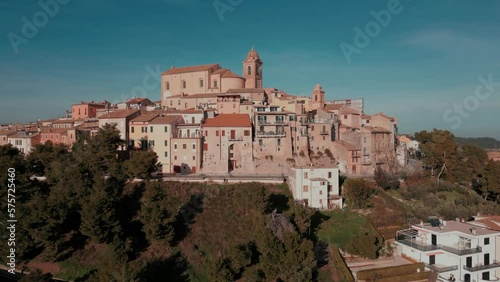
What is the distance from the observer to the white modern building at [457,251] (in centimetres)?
2978

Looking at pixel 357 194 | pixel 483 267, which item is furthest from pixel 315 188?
pixel 483 267

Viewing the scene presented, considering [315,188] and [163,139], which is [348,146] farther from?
[163,139]

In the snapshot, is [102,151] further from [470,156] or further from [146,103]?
[470,156]

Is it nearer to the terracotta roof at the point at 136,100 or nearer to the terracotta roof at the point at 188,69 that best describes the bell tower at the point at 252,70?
the terracotta roof at the point at 188,69

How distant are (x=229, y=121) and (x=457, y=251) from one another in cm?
2612

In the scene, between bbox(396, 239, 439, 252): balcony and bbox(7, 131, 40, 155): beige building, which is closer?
bbox(396, 239, 439, 252): balcony

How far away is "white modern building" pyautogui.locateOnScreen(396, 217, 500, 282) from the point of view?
2978cm

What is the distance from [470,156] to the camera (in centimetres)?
5431

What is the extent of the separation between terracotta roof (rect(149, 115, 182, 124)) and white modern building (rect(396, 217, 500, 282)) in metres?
27.5

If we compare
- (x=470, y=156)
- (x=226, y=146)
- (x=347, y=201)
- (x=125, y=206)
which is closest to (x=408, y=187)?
(x=347, y=201)

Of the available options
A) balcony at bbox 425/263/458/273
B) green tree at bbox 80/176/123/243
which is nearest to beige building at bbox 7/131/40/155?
green tree at bbox 80/176/123/243

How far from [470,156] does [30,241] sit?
5428 centimetres

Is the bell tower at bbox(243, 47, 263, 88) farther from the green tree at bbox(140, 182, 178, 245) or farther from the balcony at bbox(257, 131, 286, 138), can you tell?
the green tree at bbox(140, 182, 178, 245)

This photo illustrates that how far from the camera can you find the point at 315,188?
37062 millimetres
